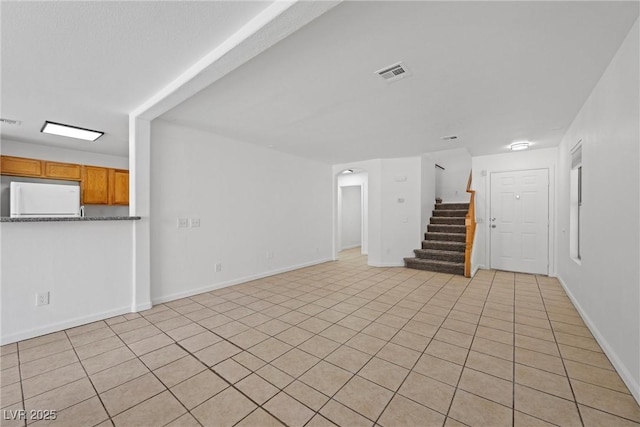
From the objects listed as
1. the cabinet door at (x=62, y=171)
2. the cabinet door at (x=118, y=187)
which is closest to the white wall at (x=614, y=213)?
the cabinet door at (x=118, y=187)

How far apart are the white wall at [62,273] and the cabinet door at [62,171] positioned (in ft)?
9.38

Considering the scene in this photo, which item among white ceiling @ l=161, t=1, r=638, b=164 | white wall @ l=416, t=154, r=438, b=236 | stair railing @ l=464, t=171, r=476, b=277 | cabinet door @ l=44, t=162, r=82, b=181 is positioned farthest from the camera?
white wall @ l=416, t=154, r=438, b=236

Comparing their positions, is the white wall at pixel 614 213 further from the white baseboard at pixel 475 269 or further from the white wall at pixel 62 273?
the white wall at pixel 62 273

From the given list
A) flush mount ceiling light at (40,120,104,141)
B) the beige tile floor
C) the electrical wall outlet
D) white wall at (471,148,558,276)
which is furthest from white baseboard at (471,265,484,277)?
flush mount ceiling light at (40,120,104,141)

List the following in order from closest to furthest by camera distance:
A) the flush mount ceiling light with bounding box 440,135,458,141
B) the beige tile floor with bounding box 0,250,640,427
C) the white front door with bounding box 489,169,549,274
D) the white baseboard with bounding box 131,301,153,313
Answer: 1. the beige tile floor with bounding box 0,250,640,427
2. the white baseboard with bounding box 131,301,153,313
3. the flush mount ceiling light with bounding box 440,135,458,141
4. the white front door with bounding box 489,169,549,274

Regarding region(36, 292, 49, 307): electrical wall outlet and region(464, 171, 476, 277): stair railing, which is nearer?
region(36, 292, 49, 307): electrical wall outlet

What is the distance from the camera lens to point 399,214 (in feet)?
20.0

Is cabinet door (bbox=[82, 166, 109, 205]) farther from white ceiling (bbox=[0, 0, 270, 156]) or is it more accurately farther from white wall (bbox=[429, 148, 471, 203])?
white wall (bbox=[429, 148, 471, 203])

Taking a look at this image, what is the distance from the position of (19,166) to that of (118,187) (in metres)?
1.40

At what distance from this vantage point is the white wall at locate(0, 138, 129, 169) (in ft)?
14.1

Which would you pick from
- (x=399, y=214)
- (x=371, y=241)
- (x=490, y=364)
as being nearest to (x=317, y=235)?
(x=371, y=241)

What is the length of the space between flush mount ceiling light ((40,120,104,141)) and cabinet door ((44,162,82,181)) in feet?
3.31

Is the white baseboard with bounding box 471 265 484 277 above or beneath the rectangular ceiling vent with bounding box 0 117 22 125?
beneath

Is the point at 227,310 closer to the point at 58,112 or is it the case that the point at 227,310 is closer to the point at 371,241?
the point at 58,112
